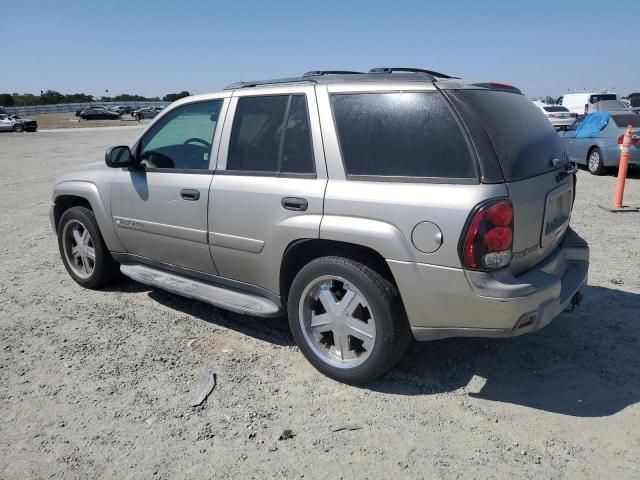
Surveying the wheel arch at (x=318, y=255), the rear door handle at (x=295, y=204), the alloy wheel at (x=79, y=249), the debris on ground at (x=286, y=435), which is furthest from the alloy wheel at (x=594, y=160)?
the debris on ground at (x=286, y=435)

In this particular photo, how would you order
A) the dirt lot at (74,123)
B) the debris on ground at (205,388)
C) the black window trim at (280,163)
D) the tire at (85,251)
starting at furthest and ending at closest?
the dirt lot at (74,123)
the tire at (85,251)
the black window trim at (280,163)
the debris on ground at (205,388)

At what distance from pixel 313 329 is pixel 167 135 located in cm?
211

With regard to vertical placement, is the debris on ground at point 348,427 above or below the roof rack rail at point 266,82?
below

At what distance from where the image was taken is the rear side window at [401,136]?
2.88 meters

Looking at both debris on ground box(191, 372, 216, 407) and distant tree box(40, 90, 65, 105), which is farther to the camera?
distant tree box(40, 90, 65, 105)

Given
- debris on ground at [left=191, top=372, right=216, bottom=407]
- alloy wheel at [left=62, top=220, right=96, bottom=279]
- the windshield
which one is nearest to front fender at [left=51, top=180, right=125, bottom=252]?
alloy wheel at [left=62, top=220, right=96, bottom=279]

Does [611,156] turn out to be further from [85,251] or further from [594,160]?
[85,251]

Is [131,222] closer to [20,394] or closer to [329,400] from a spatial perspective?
[20,394]

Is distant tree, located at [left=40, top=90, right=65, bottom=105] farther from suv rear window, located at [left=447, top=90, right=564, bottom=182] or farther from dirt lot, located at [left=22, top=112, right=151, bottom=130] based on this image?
suv rear window, located at [left=447, top=90, right=564, bottom=182]

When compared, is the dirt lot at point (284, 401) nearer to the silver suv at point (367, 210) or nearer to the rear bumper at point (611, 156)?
the silver suv at point (367, 210)

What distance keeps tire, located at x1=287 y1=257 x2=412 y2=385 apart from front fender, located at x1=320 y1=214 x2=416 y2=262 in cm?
17

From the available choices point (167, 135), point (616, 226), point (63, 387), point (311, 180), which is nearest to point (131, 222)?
point (167, 135)

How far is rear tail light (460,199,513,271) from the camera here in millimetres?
2723

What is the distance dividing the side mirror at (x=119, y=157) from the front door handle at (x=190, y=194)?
2.35 ft
